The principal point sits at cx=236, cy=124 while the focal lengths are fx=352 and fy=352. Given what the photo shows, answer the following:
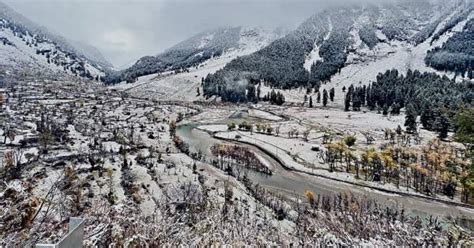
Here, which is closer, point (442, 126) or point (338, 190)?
point (338, 190)

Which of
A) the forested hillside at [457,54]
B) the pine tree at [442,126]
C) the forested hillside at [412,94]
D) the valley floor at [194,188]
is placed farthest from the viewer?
the forested hillside at [457,54]

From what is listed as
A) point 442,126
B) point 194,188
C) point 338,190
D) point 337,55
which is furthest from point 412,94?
point 194,188

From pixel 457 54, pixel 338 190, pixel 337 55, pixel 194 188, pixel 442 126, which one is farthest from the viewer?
pixel 337 55

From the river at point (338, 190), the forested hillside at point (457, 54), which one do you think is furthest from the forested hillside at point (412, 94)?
the river at point (338, 190)

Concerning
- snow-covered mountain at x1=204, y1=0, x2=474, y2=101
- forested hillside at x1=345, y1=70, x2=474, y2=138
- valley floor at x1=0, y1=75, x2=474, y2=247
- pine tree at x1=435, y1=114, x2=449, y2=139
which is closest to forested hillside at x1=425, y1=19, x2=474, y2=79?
snow-covered mountain at x1=204, y1=0, x2=474, y2=101

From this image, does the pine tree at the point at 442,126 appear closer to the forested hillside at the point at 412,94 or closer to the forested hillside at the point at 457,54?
the forested hillside at the point at 412,94

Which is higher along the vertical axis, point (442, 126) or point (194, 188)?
point (194, 188)

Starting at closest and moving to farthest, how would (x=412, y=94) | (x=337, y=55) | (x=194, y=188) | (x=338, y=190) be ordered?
1. (x=194, y=188)
2. (x=338, y=190)
3. (x=412, y=94)
4. (x=337, y=55)

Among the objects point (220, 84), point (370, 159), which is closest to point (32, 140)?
point (370, 159)

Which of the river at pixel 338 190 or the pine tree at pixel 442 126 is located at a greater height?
the pine tree at pixel 442 126

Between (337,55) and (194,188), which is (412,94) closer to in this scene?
(337,55)

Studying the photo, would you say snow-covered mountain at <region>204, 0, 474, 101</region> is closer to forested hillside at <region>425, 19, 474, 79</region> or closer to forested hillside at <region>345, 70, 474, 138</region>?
forested hillside at <region>425, 19, 474, 79</region>

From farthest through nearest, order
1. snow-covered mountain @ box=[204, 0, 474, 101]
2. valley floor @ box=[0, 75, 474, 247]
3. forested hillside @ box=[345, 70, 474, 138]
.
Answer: snow-covered mountain @ box=[204, 0, 474, 101] → forested hillside @ box=[345, 70, 474, 138] → valley floor @ box=[0, 75, 474, 247]
